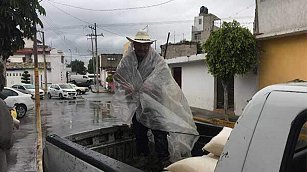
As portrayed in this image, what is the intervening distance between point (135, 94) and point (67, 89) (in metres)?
34.3

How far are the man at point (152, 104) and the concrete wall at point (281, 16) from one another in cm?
927

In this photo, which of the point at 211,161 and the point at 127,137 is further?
the point at 127,137

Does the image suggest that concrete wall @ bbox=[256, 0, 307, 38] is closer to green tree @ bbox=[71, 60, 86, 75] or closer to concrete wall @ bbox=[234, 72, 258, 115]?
concrete wall @ bbox=[234, 72, 258, 115]

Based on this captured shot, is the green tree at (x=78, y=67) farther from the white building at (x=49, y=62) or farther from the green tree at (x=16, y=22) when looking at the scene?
the green tree at (x=16, y=22)

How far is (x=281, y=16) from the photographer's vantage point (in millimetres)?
13594

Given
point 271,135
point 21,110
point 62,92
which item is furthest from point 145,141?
point 62,92

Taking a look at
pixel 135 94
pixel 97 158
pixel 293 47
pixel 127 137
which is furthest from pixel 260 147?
pixel 293 47

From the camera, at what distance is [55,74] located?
6150 cm

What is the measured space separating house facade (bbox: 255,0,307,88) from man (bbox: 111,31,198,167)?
923 centimetres

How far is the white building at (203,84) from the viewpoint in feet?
52.0

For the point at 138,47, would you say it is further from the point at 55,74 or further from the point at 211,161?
the point at 55,74

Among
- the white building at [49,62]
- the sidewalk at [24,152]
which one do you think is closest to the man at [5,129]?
the sidewalk at [24,152]

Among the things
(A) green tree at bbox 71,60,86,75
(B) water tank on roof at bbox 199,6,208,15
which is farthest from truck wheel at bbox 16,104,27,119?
(A) green tree at bbox 71,60,86,75

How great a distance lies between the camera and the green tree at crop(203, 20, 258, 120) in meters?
13.4
